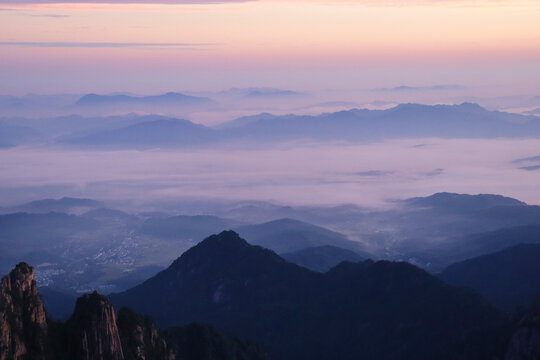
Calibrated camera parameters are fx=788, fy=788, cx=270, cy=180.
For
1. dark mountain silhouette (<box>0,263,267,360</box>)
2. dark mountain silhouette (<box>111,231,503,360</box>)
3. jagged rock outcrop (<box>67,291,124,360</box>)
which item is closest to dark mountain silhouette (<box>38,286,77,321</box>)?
dark mountain silhouette (<box>111,231,503,360</box>)

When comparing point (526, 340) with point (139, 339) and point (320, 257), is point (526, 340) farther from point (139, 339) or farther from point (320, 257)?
point (320, 257)

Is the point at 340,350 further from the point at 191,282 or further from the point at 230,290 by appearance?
the point at 191,282

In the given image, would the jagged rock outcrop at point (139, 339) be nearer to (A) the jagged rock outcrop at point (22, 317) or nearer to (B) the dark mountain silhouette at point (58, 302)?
(A) the jagged rock outcrop at point (22, 317)

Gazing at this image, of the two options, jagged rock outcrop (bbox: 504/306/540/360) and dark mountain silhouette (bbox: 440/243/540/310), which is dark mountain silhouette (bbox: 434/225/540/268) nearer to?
dark mountain silhouette (bbox: 440/243/540/310)

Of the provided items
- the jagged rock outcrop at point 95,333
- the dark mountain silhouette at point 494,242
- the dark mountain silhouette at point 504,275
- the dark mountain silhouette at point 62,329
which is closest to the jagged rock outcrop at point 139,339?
the dark mountain silhouette at point 62,329

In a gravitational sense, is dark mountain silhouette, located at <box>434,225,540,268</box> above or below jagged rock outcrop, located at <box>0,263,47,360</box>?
below

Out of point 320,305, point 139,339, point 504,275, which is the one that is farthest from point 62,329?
point 504,275
